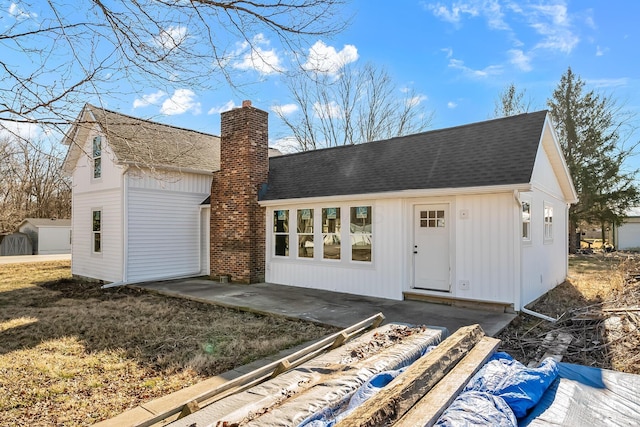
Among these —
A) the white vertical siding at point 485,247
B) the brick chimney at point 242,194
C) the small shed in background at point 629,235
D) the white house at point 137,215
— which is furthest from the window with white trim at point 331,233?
the small shed in background at point 629,235

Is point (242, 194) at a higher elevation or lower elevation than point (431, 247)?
higher

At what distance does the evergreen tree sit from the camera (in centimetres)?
2134

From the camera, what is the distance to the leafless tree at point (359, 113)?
24.3 m

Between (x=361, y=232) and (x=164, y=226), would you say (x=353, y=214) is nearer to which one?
(x=361, y=232)

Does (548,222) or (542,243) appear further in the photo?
(548,222)

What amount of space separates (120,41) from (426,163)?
6670 millimetres

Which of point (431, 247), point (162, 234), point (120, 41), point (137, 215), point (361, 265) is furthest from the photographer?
point (162, 234)

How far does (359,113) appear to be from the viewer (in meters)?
25.1

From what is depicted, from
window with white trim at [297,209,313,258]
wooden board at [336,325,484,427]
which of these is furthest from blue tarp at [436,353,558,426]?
window with white trim at [297,209,313,258]

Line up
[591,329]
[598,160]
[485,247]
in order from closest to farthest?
[591,329] → [485,247] → [598,160]

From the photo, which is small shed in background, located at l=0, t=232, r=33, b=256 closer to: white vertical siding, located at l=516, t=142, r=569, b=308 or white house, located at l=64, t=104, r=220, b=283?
white house, located at l=64, t=104, r=220, b=283

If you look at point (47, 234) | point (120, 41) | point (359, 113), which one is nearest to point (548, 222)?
point (120, 41)

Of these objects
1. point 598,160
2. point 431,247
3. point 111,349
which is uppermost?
point 598,160

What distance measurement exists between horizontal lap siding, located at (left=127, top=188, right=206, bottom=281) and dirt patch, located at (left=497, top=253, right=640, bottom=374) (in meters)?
9.70
